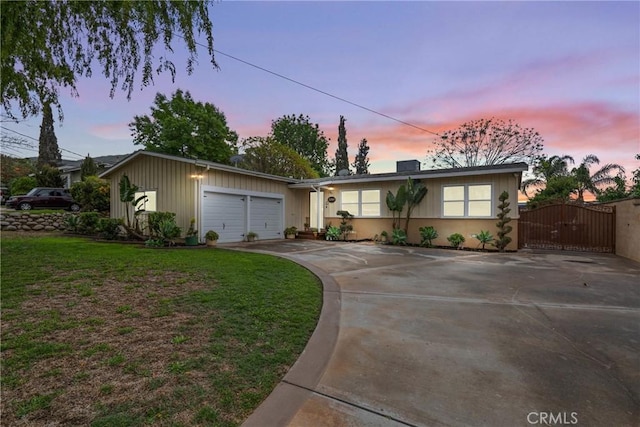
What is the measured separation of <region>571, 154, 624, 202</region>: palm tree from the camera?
69.2 ft

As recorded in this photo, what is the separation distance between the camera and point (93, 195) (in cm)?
1573

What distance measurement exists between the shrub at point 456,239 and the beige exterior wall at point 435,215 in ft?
1.12

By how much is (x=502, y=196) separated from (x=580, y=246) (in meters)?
3.98

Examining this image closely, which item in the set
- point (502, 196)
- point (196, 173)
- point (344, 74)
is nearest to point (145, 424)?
point (196, 173)

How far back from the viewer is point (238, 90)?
12180 millimetres

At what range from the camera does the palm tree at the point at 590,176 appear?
21.1m

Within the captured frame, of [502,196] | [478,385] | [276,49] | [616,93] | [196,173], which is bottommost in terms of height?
[478,385]

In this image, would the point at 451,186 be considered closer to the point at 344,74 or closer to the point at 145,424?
the point at 344,74

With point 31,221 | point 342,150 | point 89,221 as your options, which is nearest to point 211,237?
point 89,221

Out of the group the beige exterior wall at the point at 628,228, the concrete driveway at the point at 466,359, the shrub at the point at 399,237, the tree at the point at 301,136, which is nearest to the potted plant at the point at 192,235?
the concrete driveway at the point at 466,359

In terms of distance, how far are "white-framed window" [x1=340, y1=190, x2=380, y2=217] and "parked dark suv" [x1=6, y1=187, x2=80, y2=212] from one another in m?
15.8

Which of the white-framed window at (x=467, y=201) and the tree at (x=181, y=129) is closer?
the white-framed window at (x=467, y=201)

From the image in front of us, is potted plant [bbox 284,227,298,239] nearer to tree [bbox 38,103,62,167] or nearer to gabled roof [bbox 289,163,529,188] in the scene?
gabled roof [bbox 289,163,529,188]

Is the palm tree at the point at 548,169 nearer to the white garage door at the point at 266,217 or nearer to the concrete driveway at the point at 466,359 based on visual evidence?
the white garage door at the point at 266,217
